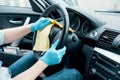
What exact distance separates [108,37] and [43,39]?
0.43 metres

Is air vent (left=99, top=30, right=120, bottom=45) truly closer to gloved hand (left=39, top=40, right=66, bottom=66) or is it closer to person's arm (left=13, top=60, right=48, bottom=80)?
gloved hand (left=39, top=40, right=66, bottom=66)

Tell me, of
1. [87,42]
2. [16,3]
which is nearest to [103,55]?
[87,42]

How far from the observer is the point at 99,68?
6.20 ft

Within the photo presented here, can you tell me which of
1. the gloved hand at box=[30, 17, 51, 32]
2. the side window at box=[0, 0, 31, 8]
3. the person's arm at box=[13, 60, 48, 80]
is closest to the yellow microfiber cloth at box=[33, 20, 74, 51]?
the gloved hand at box=[30, 17, 51, 32]

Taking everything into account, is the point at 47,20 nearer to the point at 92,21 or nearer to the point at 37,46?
the point at 37,46

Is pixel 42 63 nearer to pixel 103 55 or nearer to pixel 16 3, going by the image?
pixel 103 55

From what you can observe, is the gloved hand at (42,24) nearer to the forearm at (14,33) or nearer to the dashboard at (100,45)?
Answer: the forearm at (14,33)

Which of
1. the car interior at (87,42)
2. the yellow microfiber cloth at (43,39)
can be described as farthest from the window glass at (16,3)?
the yellow microfiber cloth at (43,39)

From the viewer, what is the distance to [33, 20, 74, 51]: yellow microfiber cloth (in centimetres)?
181

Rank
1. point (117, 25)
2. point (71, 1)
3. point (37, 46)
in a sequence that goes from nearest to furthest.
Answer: point (37, 46) < point (117, 25) < point (71, 1)

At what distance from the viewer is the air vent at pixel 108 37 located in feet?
6.05

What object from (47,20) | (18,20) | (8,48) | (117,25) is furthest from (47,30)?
(18,20)

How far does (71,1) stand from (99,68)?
0.83 meters

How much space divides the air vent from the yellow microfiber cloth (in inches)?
11.9
